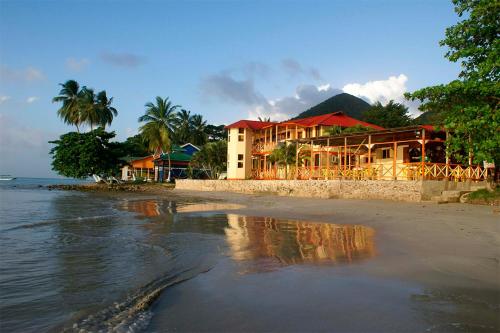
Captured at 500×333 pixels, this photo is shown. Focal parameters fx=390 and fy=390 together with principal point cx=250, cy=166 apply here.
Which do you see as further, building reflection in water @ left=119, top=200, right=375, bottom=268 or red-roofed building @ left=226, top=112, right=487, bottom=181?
red-roofed building @ left=226, top=112, right=487, bottom=181

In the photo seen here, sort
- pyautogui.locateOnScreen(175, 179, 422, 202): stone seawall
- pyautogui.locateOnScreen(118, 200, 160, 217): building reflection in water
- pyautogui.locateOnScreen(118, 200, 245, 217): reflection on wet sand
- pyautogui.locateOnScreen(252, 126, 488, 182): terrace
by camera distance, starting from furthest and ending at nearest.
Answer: pyautogui.locateOnScreen(252, 126, 488, 182): terrace < pyautogui.locateOnScreen(175, 179, 422, 202): stone seawall < pyautogui.locateOnScreen(118, 200, 245, 217): reflection on wet sand < pyautogui.locateOnScreen(118, 200, 160, 217): building reflection in water

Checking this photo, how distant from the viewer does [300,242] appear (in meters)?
9.25

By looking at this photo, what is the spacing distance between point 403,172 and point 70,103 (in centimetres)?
4698

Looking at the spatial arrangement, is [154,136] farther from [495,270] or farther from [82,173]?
[495,270]

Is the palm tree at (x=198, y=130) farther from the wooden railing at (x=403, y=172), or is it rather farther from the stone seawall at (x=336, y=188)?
the wooden railing at (x=403, y=172)

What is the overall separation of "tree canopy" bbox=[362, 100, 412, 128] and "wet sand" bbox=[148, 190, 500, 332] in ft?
152

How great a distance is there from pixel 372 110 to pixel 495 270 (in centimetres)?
5287

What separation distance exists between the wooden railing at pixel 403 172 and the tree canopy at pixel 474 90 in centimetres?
340

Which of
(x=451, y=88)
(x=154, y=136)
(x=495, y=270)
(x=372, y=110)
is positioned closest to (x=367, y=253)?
(x=495, y=270)

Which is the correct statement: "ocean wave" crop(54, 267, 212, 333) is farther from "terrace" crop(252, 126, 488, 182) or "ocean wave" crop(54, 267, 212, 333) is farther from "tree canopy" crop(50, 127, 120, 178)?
"tree canopy" crop(50, 127, 120, 178)

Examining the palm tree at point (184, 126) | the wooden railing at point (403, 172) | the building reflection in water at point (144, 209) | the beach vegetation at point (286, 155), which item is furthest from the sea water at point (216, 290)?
the palm tree at point (184, 126)

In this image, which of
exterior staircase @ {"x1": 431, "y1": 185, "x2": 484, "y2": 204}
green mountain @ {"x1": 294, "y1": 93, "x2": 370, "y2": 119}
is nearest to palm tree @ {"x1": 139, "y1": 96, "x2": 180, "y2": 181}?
exterior staircase @ {"x1": 431, "y1": 185, "x2": 484, "y2": 204}

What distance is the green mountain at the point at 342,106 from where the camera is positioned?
12031 centimetres

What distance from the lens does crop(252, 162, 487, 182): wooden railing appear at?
20750 mm
